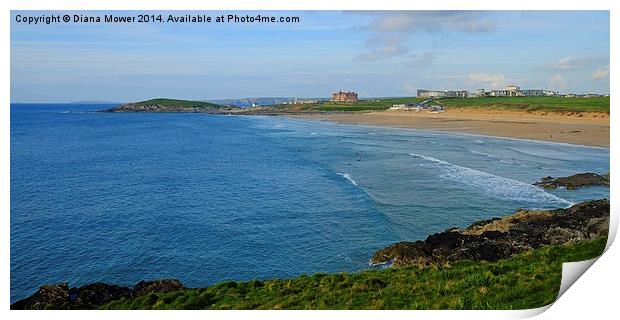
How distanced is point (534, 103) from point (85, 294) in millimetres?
49604

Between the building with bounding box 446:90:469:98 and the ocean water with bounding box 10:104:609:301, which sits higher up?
the building with bounding box 446:90:469:98

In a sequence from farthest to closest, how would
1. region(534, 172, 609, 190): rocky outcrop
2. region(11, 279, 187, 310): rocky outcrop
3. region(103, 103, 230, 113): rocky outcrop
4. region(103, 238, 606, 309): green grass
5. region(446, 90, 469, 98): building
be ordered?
region(103, 103, 230, 113): rocky outcrop, region(446, 90, 469, 98): building, region(534, 172, 609, 190): rocky outcrop, region(11, 279, 187, 310): rocky outcrop, region(103, 238, 606, 309): green grass

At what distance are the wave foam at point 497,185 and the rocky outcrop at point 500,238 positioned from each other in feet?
13.6

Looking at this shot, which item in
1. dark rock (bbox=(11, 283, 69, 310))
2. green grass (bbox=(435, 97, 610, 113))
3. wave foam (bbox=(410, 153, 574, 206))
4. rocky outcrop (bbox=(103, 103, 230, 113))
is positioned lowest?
dark rock (bbox=(11, 283, 69, 310))

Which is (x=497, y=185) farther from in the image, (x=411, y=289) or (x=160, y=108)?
(x=160, y=108)

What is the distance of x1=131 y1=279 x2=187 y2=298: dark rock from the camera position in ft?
43.9

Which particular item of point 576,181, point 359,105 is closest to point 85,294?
point 576,181

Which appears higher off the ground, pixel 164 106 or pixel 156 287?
pixel 164 106

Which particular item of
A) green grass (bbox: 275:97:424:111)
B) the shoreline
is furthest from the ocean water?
green grass (bbox: 275:97:424:111)

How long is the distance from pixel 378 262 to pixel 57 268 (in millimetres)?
9689

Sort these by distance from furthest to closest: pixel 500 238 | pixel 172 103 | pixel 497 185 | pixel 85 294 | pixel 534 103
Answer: pixel 172 103
pixel 534 103
pixel 497 185
pixel 500 238
pixel 85 294

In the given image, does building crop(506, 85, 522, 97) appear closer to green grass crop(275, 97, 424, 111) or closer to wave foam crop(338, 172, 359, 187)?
wave foam crop(338, 172, 359, 187)

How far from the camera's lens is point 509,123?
57250 millimetres

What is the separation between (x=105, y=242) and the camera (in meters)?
17.6
